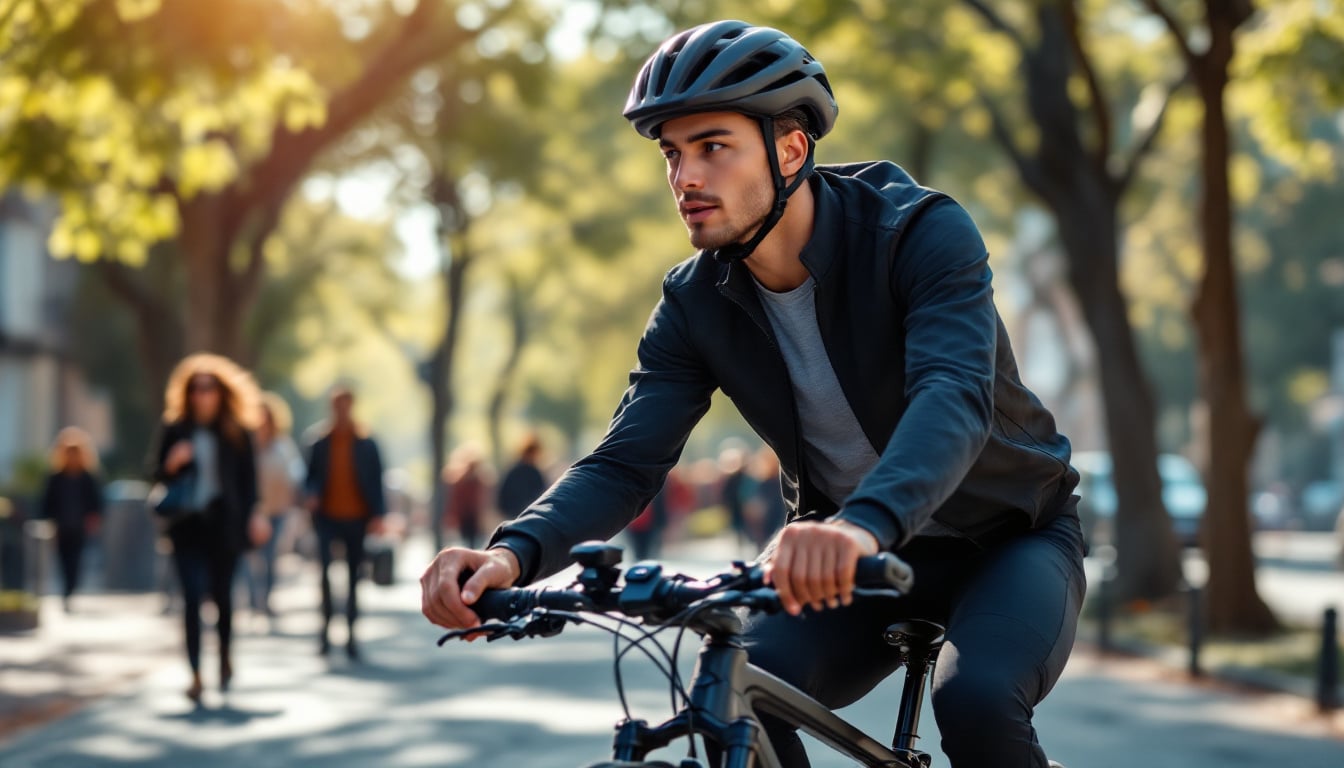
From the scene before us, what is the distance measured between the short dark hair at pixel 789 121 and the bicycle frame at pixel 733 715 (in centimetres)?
93

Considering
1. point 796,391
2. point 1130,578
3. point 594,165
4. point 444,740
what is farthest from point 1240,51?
point 594,165

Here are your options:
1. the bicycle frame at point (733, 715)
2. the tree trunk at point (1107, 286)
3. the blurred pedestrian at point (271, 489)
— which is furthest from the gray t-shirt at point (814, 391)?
the tree trunk at point (1107, 286)

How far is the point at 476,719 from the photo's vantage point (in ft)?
35.4

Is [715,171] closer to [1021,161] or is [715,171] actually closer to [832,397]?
[832,397]

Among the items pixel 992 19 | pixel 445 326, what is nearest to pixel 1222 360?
pixel 992 19

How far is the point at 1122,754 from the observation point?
31.6 feet

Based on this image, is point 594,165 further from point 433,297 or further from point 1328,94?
point 1328,94

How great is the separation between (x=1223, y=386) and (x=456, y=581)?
14.2 m

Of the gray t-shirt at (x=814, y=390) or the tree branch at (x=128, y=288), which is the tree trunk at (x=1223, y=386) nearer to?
the gray t-shirt at (x=814, y=390)

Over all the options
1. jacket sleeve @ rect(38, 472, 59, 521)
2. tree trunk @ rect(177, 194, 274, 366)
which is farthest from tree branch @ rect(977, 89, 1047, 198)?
jacket sleeve @ rect(38, 472, 59, 521)

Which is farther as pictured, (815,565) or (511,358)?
(511,358)

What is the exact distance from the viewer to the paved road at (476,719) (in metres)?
9.42

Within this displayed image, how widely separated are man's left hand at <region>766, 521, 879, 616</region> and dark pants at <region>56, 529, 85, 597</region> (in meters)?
19.3

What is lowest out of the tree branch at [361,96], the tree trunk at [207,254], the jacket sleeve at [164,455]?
the jacket sleeve at [164,455]
